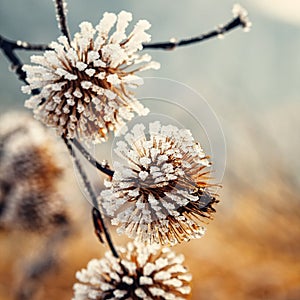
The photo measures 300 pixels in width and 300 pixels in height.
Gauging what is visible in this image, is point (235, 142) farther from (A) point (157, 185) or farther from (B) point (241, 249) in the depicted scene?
(A) point (157, 185)

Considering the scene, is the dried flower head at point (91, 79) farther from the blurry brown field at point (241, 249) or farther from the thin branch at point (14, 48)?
the blurry brown field at point (241, 249)

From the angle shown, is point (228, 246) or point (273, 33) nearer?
point (228, 246)

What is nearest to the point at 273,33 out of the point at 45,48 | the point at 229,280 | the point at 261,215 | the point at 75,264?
the point at 261,215

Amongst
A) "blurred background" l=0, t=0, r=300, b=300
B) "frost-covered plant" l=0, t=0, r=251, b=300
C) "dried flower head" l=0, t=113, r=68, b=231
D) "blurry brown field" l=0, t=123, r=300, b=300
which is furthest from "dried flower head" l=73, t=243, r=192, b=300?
"blurry brown field" l=0, t=123, r=300, b=300

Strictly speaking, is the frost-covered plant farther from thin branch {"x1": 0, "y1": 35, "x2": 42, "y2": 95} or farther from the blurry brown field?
the blurry brown field

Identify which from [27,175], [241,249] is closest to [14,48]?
[27,175]

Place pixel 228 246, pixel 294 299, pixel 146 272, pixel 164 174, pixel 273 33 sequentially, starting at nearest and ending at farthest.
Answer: pixel 164 174, pixel 146 272, pixel 294 299, pixel 228 246, pixel 273 33

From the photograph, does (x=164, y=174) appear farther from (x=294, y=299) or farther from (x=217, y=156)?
(x=294, y=299)
